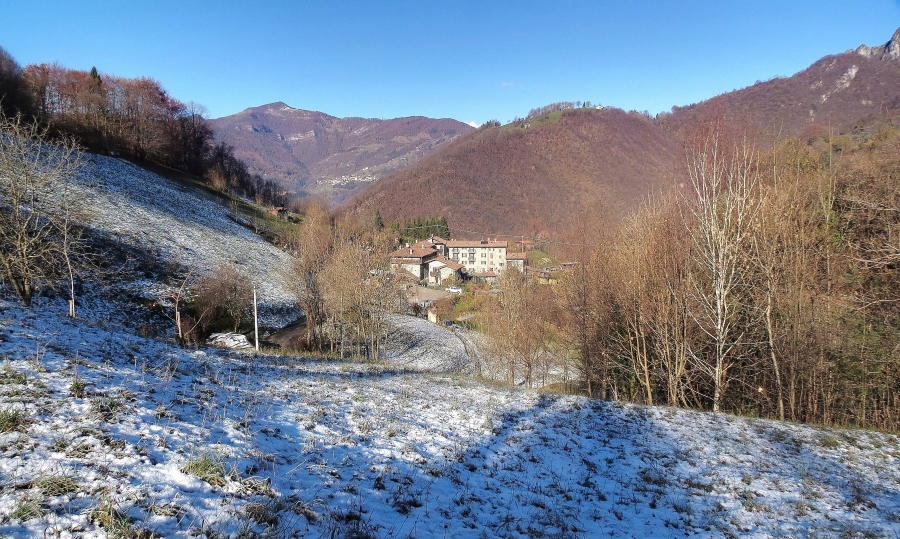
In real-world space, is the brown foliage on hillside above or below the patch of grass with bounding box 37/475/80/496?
above

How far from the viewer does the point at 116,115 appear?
5591 centimetres

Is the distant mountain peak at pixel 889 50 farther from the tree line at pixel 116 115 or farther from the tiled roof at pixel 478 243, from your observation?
the tree line at pixel 116 115

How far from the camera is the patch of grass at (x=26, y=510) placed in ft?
9.70

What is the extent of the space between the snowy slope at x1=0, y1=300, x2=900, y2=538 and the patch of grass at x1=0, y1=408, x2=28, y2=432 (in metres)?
0.02

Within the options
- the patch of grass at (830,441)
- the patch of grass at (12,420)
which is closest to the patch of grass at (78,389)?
the patch of grass at (12,420)

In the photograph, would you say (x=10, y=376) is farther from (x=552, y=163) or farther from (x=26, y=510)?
(x=552, y=163)

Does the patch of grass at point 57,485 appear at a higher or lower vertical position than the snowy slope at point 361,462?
higher

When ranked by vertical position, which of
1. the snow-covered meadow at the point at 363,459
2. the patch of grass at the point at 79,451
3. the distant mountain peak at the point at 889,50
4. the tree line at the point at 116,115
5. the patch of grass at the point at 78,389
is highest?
the distant mountain peak at the point at 889,50

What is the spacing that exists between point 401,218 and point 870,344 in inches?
4052

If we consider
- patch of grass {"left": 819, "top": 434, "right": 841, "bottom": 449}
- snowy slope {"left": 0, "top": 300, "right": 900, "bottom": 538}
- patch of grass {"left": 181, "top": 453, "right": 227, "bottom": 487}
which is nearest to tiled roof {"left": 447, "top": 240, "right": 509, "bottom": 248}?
patch of grass {"left": 819, "top": 434, "right": 841, "bottom": 449}

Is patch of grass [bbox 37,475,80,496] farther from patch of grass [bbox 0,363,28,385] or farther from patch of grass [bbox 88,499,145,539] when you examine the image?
patch of grass [bbox 0,363,28,385]

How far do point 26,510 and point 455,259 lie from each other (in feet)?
284

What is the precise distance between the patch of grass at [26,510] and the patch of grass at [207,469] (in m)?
1.12

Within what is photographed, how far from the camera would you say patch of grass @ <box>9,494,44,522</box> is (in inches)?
116
